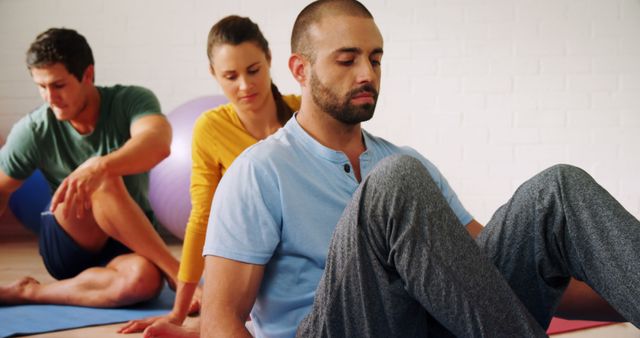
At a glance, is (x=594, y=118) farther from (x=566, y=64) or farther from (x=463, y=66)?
(x=463, y=66)

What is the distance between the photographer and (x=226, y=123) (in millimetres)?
2137

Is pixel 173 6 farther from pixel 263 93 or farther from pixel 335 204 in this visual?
pixel 335 204

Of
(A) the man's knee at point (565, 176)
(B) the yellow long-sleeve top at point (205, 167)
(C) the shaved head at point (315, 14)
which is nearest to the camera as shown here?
(A) the man's knee at point (565, 176)

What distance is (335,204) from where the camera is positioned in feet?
4.29

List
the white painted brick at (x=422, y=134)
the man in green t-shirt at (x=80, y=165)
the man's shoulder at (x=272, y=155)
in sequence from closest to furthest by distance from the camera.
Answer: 1. the man's shoulder at (x=272, y=155)
2. the man in green t-shirt at (x=80, y=165)
3. the white painted brick at (x=422, y=134)

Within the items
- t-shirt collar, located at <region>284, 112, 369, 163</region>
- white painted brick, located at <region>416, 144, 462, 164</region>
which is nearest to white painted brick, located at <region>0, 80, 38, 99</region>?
white painted brick, located at <region>416, 144, 462, 164</region>

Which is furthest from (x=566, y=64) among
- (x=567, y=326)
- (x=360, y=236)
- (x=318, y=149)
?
(x=360, y=236)

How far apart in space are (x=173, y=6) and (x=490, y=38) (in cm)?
179

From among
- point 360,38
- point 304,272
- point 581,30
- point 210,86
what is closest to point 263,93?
point 360,38

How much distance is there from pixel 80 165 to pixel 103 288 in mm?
437

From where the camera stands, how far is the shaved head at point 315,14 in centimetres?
142

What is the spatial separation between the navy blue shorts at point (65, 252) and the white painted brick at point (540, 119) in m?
2.34

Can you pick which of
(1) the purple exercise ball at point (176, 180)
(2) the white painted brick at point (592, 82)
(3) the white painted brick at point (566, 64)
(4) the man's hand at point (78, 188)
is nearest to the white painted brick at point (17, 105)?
(1) the purple exercise ball at point (176, 180)

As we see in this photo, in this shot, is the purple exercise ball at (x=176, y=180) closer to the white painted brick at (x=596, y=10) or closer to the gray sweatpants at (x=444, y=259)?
the white painted brick at (x=596, y=10)
